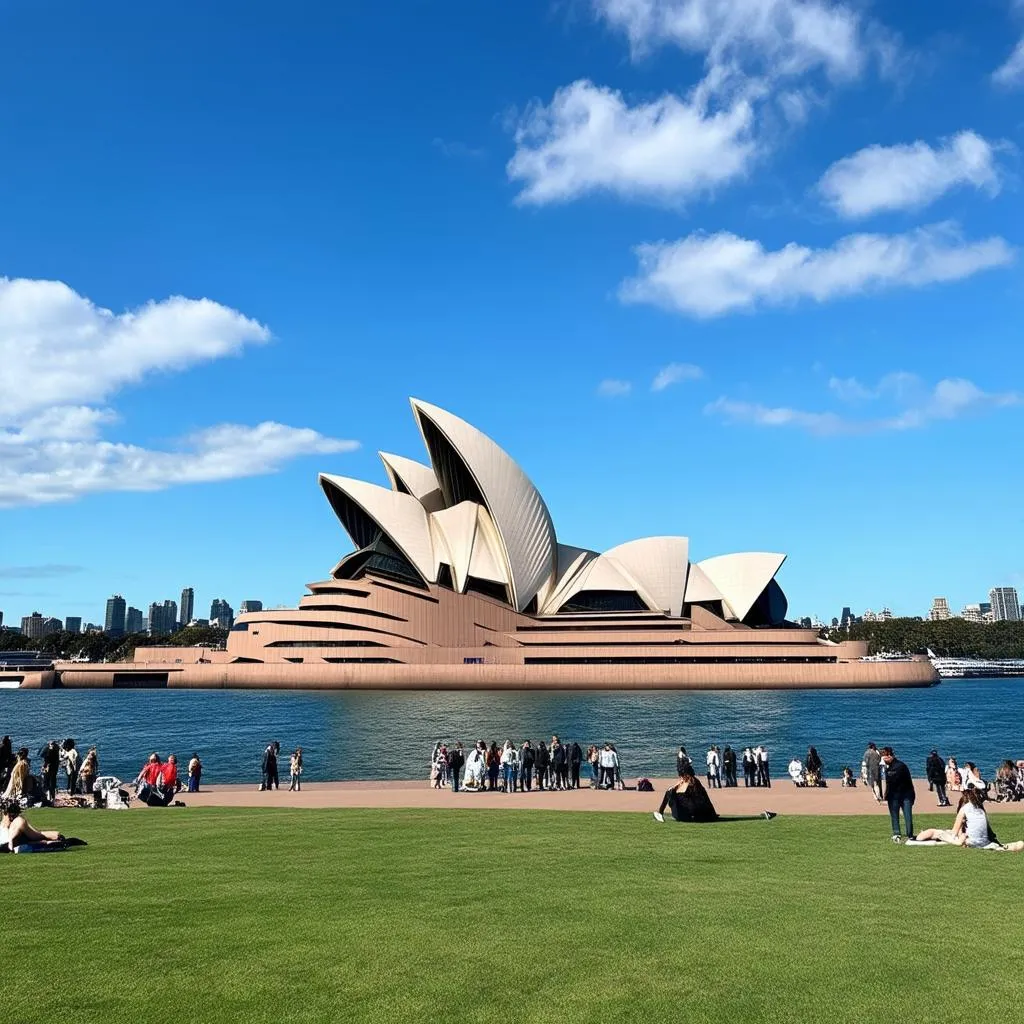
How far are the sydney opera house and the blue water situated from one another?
670 cm

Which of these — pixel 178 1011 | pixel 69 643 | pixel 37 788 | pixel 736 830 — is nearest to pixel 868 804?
pixel 736 830

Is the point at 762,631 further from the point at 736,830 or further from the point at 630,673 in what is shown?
the point at 736,830

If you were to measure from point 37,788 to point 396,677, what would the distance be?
61.6 meters

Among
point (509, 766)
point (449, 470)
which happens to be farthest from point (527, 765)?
point (449, 470)

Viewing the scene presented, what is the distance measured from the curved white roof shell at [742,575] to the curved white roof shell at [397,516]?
29.3 m

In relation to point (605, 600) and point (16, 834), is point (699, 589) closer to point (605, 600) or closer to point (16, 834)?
point (605, 600)

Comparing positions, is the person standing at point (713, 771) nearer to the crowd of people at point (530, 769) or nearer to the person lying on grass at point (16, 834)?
the crowd of people at point (530, 769)

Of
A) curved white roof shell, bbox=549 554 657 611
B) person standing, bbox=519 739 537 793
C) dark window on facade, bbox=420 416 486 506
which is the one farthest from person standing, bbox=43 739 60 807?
curved white roof shell, bbox=549 554 657 611

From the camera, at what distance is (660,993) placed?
4828mm

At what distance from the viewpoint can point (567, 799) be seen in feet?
57.7

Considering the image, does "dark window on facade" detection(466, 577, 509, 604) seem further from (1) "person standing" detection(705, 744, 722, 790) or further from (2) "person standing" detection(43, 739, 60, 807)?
(2) "person standing" detection(43, 739, 60, 807)

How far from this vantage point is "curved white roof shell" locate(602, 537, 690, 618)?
8425cm

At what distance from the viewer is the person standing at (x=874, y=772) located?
17180 millimetres

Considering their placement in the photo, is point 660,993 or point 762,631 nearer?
point 660,993
